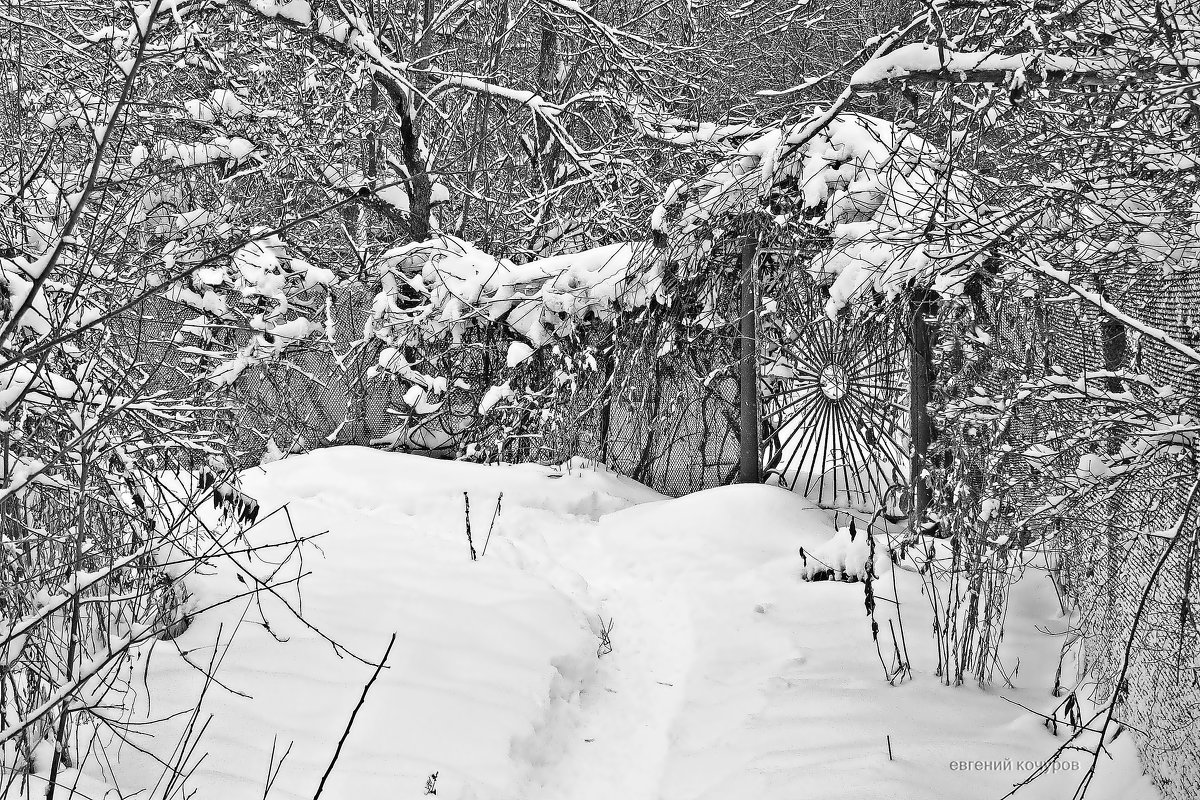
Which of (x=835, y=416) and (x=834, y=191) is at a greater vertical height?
(x=834, y=191)

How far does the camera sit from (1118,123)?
2908 millimetres

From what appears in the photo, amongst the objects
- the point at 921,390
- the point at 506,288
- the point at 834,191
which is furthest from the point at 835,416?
the point at 506,288

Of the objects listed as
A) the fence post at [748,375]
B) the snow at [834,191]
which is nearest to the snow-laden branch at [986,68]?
the snow at [834,191]

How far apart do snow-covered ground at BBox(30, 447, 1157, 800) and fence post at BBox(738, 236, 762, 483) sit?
90 cm

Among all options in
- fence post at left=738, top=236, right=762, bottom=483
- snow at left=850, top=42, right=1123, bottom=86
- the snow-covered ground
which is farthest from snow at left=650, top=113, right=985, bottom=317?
the snow-covered ground

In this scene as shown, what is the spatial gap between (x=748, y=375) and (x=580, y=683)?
114 inches

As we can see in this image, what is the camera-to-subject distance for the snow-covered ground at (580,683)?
3.00 meters

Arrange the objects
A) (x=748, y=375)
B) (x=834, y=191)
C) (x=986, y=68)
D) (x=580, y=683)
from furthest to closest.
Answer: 1. (x=748, y=375)
2. (x=834, y=191)
3. (x=580, y=683)
4. (x=986, y=68)

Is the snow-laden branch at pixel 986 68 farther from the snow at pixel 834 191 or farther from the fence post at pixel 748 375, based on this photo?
the fence post at pixel 748 375

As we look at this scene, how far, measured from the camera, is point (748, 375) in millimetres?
6242

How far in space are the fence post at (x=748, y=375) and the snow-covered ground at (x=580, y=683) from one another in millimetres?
Answer: 901

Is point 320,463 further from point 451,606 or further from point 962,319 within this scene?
point 962,319

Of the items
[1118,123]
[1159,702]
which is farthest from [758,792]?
[1118,123]

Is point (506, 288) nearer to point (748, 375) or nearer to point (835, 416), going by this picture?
point (748, 375)
